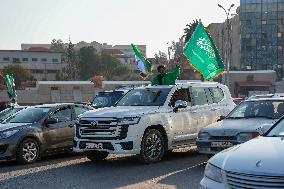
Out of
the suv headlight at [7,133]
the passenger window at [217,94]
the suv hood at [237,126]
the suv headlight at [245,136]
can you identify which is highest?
the passenger window at [217,94]

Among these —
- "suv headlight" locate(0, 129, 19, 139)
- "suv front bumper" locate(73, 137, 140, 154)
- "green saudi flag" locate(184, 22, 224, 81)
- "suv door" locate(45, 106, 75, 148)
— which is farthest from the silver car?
"green saudi flag" locate(184, 22, 224, 81)

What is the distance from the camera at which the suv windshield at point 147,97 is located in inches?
474

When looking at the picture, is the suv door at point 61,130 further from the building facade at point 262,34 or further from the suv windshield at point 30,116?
the building facade at point 262,34

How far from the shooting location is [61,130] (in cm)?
1300

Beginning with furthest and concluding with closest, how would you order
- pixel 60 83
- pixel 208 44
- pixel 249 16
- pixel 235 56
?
pixel 235 56 < pixel 249 16 < pixel 60 83 < pixel 208 44

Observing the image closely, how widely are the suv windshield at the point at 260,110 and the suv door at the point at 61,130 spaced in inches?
175

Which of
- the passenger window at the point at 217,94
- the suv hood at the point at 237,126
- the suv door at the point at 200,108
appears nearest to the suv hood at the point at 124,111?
the suv door at the point at 200,108

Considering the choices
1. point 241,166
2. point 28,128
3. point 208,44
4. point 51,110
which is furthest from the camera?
point 208,44

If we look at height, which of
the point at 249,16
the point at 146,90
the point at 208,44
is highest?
the point at 249,16

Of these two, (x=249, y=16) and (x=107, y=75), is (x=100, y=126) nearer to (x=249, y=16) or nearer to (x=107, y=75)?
(x=249, y=16)

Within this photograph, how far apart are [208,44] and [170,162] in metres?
7.09

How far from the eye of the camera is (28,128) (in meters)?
12.2

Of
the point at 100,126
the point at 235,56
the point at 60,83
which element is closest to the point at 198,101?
the point at 100,126

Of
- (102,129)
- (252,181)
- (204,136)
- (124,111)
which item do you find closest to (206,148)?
(204,136)
